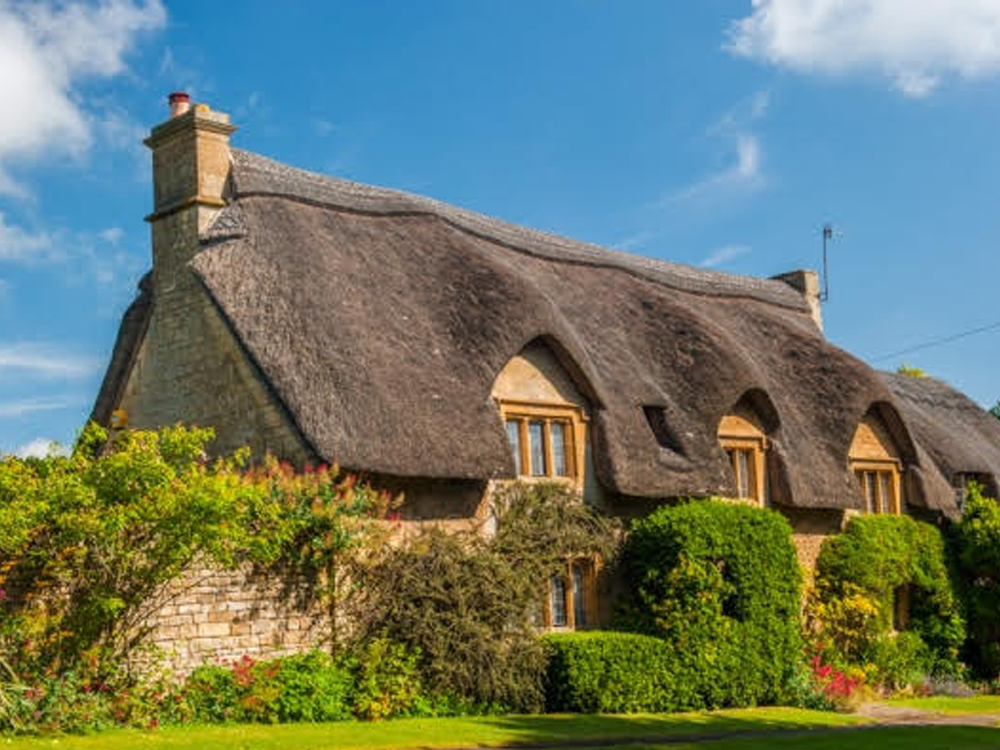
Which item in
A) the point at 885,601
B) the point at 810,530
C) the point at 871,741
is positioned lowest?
the point at 871,741

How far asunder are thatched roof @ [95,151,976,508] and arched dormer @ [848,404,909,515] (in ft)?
1.19

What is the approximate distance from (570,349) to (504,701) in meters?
6.65

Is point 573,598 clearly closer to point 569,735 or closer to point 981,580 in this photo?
point 569,735

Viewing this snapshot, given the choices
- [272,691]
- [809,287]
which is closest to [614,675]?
[272,691]

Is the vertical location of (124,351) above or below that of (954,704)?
above

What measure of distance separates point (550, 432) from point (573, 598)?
9.91 feet

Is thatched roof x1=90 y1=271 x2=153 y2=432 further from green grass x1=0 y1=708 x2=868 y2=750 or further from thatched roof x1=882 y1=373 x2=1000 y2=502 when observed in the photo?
thatched roof x1=882 y1=373 x2=1000 y2=502

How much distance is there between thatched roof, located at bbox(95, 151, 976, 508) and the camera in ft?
68.4

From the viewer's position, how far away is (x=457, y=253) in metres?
25.3

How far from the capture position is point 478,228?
28.1 meters

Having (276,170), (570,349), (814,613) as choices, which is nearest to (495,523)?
(570,349)

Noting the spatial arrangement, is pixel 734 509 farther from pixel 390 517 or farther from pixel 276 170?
pixel 276 170

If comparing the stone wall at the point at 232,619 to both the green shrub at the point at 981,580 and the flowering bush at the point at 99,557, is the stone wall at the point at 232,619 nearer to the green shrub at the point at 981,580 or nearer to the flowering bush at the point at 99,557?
the flowering bush at the point at 99,557

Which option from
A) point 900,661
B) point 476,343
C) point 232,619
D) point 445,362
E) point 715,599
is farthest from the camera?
point 900,661
